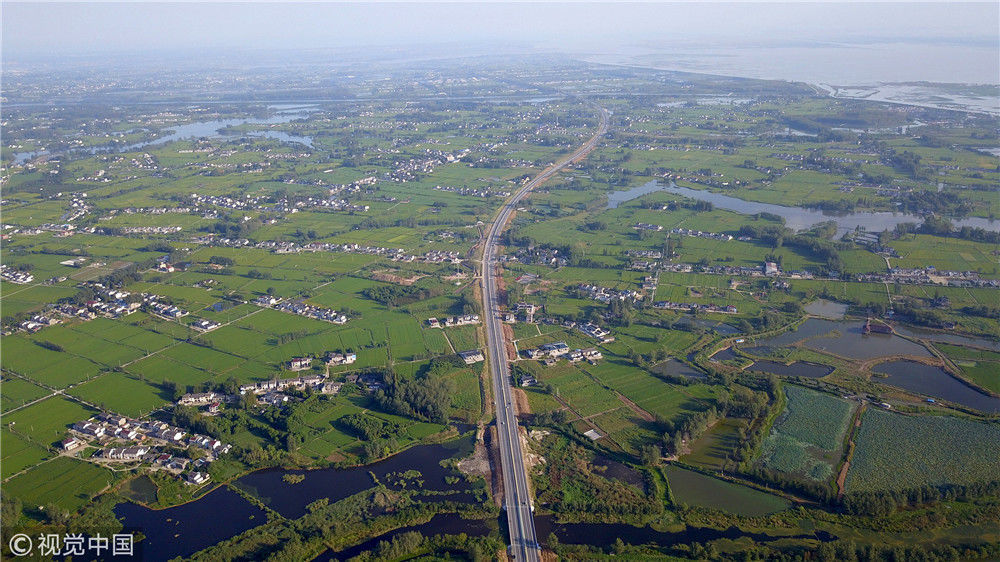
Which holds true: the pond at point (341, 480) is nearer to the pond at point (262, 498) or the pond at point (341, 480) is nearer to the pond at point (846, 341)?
the pond at point (262, 498)


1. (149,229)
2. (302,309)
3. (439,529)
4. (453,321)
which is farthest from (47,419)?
(149,229)

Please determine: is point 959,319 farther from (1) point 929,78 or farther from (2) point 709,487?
(1) point 929,78

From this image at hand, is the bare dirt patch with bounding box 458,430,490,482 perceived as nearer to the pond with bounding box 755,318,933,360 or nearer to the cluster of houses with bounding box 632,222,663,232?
the pond with bounding box 755,318,933,360

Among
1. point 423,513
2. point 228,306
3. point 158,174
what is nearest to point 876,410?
point 423,513

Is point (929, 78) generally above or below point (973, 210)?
above

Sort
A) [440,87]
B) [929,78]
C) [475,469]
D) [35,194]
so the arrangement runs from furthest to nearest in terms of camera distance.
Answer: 1. [440,87]
2. [929,78]
3. [35,194]
4. [475,469]

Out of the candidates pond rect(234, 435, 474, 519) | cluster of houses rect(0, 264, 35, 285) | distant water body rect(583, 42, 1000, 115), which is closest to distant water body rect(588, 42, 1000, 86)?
distant water body rect(583, 42, 1000, 115)

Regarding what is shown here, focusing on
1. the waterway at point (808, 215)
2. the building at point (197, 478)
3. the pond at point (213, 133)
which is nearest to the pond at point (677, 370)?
the building at point (197, 478)
